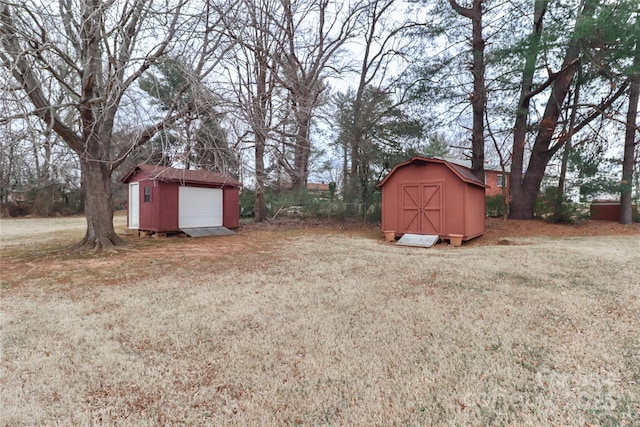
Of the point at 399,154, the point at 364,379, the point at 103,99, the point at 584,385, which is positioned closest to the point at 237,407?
the point at 364,379

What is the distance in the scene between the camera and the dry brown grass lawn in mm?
1768

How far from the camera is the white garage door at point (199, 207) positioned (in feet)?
34.5

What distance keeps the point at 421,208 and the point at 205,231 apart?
7166mm

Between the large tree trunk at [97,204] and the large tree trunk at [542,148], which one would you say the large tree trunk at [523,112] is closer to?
the large tree trunk at [542,148]

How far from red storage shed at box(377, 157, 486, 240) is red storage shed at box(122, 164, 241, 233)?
4.89m

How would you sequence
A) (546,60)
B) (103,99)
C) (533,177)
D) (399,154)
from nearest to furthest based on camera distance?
1. (103,99)
2. (546,60)
3. (533,177)
4. (399,154)

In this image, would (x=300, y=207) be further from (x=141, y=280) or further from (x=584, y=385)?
(x=584, y=385)

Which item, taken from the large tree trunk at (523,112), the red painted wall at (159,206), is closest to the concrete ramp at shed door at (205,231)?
the red painted wall at (159,206)

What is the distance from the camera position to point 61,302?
11.9 ft

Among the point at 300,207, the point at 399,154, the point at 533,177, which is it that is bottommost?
the point at 300,207

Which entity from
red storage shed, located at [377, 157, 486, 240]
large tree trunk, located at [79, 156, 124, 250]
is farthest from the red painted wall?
red storage shed, located at [377, 157, 486, 240]

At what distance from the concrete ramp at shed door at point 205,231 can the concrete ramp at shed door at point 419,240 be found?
603 centimetres

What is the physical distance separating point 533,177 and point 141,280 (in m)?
12.7

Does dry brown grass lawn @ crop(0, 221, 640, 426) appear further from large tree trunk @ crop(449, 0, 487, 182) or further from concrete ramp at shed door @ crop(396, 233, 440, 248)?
large tree trunk @ crop(449, 0, 487, 182)
